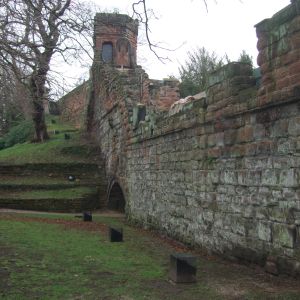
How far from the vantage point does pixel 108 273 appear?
22.4ft

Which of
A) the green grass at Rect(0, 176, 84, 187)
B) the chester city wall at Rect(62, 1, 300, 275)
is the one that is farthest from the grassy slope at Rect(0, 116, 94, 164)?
the chester city wall at Rect(62, 1, 300, 275)

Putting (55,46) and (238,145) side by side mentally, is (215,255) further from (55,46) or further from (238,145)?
(55,46)

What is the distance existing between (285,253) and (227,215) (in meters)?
1.81

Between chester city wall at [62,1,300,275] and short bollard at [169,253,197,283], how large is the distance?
3.58 feet

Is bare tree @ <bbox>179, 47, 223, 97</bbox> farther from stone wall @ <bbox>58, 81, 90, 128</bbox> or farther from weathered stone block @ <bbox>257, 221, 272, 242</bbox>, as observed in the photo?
weathered stone block @ <bbox>257, 221, 272, 242</bbox>

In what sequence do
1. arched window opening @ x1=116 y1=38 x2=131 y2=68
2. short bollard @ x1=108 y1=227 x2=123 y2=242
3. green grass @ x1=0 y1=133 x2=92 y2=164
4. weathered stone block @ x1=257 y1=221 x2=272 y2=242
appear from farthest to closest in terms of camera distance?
1. arched window opening @ x1=116 y1=38 x2=131 y2=68
2. green grass @ x1=0 y1=133 x2=92 y2=164
3. short bollard @ x1=108 y1=227 x2=123 y2=242
4. weathered stone block @ x1=257 y1=221 x2=272 y2=242

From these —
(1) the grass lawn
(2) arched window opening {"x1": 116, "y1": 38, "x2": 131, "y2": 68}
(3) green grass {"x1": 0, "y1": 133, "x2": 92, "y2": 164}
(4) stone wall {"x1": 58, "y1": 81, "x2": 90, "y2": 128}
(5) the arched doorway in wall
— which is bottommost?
(1) the grass lawn

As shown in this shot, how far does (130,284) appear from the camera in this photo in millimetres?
6172

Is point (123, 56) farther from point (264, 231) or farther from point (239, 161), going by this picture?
point (264, 231)

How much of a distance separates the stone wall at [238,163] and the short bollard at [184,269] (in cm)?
108

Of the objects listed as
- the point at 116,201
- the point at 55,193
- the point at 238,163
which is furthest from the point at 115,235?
the point at 55,193

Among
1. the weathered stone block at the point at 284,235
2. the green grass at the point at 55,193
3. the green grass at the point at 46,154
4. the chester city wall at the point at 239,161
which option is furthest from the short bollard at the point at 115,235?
the green grass at the point at 46,154

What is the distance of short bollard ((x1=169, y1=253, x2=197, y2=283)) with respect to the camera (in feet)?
20.4

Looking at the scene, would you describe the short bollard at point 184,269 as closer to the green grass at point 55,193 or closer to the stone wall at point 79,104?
the green grass at point 55,193
